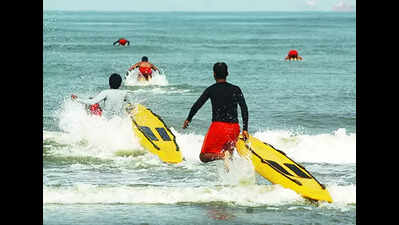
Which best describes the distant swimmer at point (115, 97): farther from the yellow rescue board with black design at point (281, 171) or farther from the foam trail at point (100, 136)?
the yellow rescue board with black design at point (281, 171)

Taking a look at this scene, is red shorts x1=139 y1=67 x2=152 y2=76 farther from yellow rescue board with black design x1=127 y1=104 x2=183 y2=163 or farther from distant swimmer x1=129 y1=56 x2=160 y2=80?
yellow rescue board with black design x1=127 y1=104 x2=183 y2=163

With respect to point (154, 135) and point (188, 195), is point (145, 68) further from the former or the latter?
point (188, 195)

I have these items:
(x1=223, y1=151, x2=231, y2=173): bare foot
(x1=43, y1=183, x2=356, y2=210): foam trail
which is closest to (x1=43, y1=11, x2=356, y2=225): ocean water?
(x1=43, y1=183, x2=356, y2=210): foam trail

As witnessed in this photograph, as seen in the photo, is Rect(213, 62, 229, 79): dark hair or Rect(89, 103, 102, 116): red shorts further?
Rect(89, 103, 102, 116): red shorts

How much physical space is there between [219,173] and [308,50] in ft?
144

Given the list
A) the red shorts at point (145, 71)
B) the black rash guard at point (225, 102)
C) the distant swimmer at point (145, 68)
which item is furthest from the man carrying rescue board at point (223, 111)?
the red shorts at point (145, 71)

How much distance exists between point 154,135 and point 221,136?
3153mm

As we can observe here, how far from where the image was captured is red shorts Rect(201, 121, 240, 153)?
980 centimetres

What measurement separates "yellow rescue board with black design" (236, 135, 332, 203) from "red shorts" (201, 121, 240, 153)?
0.57 feet

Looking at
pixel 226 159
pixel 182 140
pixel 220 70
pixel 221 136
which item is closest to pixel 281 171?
pixel 226 159

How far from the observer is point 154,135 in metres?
12.8

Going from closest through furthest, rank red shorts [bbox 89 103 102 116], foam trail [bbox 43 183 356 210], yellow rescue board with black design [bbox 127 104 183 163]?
foam trail [bbox 43 183 356 210] < yellow rescue board with black design [bbox 127 104 183 163] < red shorts [bbox 89 103 102 116]

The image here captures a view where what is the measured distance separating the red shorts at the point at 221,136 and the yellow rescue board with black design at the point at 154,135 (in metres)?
2.45
